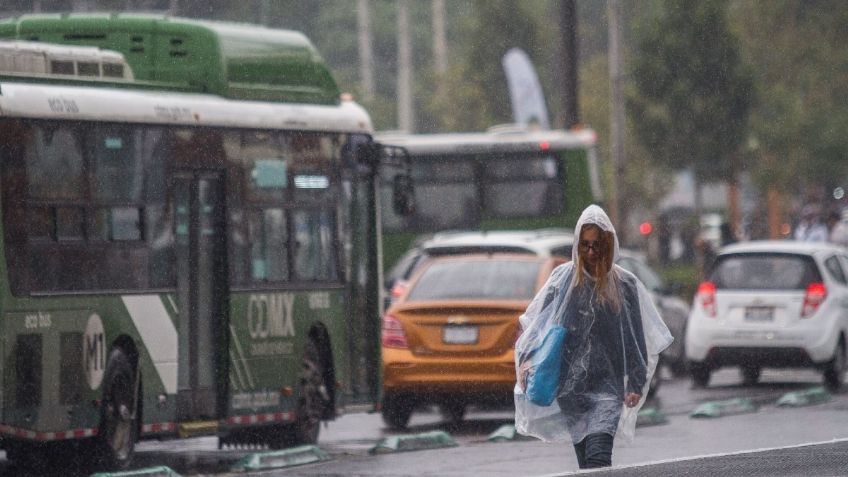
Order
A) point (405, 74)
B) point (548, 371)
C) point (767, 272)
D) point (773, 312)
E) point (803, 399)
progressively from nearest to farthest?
point (548, 371) < point (803, 399) < point (773, 312) < point (767, 272) < point (405, 74)

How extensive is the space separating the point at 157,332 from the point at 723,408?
6569mm

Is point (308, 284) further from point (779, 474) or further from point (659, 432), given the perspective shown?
point (779, 474)

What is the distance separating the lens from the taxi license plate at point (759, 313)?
76.1 ft

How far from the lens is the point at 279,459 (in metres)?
14.6

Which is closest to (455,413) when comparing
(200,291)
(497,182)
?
(200,291)

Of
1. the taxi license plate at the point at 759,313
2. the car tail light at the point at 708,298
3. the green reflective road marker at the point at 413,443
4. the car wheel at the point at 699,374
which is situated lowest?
the car wheel at the point at 699,374

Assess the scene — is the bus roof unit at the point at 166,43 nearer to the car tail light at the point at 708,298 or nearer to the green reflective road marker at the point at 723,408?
the green reflective road marker at the point at 723,408

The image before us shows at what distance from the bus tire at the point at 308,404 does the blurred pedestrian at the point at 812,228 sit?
12465 mm

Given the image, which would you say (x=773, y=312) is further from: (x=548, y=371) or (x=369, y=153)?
(x=548, y=371)

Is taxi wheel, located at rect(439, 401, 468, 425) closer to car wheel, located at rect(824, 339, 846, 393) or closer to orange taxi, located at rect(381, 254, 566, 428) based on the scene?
orange taxi, located at rect(381, 254, 566, 428)

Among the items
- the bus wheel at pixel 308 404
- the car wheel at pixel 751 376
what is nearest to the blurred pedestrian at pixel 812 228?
the car wheel at pixel 751 376

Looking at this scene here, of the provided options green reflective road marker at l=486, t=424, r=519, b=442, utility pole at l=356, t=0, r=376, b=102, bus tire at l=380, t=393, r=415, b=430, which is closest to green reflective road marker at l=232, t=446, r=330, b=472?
green reflective road marker at l=486, t=424, r=519, b=442

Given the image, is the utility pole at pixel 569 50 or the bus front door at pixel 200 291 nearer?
the bus front door at pixel 200 291

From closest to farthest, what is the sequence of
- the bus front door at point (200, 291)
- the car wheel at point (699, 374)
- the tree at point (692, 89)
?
the bus front door at point (200, 291) → the car wheel at point (699, 374) → the tree at point (692, 89)
